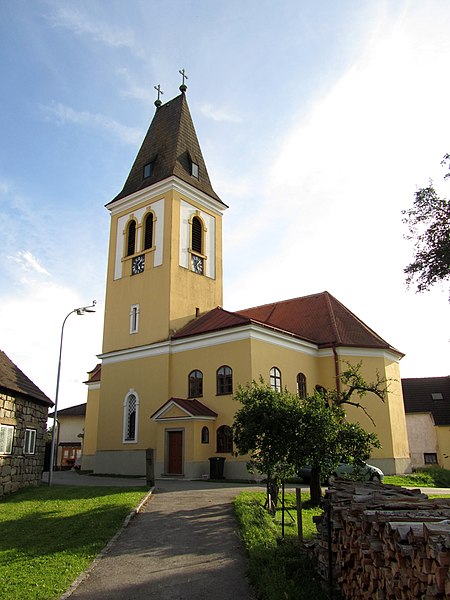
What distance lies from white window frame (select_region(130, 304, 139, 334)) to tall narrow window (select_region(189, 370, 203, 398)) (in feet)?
18.8

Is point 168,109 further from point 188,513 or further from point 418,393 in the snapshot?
point 188,513

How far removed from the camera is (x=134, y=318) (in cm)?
3172

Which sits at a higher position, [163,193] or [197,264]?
[163,193]

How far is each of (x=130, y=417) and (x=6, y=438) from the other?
12.0 m

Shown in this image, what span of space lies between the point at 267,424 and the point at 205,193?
22.9 metres

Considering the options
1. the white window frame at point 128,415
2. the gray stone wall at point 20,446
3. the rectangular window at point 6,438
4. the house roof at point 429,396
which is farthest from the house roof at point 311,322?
the rectangular window at point 6,438

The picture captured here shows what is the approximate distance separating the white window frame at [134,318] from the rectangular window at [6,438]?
1302cm

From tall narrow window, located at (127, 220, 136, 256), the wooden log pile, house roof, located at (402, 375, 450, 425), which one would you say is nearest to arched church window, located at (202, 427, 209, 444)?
tall narrow window, located at (127, 220, 136, 256)

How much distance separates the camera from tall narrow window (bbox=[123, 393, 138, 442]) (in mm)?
29434

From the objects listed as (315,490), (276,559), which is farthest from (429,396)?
(276,559)

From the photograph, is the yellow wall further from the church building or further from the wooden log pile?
the wooden log pile

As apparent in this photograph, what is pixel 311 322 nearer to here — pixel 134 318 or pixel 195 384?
pixel 195 384

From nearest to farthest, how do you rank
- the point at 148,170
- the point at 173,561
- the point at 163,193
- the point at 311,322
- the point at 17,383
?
1. the point at 173,561
2. the point at 17,383
3. the point at 311,322
4. the point at 163,193
5. the point at 148,170

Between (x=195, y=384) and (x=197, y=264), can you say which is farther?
(x=197, y=264)
